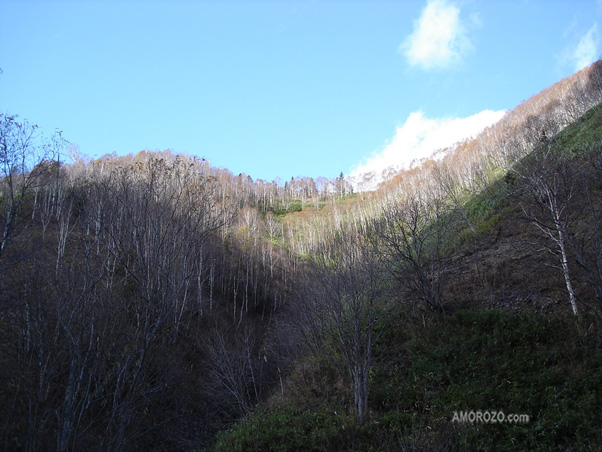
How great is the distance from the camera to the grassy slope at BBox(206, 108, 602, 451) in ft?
25.0

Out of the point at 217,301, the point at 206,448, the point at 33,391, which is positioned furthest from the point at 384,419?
the point at 217,301

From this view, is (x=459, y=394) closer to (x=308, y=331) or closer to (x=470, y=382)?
(x=470, y=382)

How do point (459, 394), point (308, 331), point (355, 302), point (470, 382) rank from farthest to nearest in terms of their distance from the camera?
point (308, 331), point (355, 302), point (470, 382), point (459, 394)

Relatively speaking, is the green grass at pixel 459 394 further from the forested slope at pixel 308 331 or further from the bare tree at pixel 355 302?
the bare tree at pixel 355 302

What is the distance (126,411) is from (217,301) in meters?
26.8

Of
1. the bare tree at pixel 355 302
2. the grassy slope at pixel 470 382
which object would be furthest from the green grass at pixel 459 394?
the bare tree at pixel 355 302

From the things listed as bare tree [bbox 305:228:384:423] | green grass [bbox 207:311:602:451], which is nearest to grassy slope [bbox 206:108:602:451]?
green grass [bbox 207:311:602:451]

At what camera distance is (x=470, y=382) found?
31.8ft

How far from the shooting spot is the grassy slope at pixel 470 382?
7.63 m

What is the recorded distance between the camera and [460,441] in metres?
7.51

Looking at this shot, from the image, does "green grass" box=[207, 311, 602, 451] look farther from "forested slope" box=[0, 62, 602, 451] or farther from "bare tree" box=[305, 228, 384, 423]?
"bare tree" box=[305, 228, 384, 423]

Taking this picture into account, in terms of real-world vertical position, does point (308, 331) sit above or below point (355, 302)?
below

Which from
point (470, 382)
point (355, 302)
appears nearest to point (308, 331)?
point (355, 302)

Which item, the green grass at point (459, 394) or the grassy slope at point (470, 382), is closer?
the green grass at point (459, 394)
